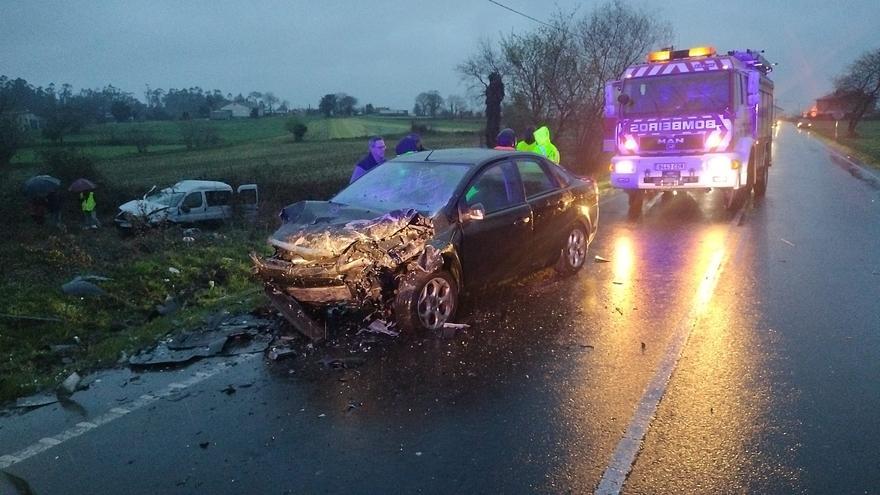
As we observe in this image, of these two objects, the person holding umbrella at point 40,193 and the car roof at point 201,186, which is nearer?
the person holding umbrella at point 40,193

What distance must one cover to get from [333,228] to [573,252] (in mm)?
3495

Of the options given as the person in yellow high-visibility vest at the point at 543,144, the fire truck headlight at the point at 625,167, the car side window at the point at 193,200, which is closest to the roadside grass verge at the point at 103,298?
the person in yellow high-visibility vest at the point at 543,144

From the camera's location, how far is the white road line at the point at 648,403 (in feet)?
11.1

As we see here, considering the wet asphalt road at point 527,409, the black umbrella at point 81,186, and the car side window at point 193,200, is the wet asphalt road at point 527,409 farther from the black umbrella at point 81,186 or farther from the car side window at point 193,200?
the black umbrella at point 81,186

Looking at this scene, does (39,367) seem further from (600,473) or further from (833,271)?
(833,271)

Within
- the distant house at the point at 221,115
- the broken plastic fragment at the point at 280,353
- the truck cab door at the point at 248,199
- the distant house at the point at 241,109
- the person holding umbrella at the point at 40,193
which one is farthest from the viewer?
the distant house at the point at 241,109

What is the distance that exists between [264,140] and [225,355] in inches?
2415

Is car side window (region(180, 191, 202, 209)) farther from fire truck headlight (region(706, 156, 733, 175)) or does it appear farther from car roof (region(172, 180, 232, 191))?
fire truck headlight (region(706, 156, 733, 175))

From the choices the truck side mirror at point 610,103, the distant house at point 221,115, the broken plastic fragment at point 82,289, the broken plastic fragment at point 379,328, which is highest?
the distant house at point 221,115

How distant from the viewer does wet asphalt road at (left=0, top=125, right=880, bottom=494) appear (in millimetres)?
3443

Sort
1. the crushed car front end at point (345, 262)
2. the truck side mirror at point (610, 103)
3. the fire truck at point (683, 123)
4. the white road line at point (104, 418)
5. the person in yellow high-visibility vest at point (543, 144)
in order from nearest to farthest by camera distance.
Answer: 1. the white road line at point (104, 418)
2. the crushed car front end at point (345, 262)
3. the person in yellow high-visibility vest at point (543, 144)
4. the fire truck at point (683, 123)
5. the truck side mirror at point (610, 103)

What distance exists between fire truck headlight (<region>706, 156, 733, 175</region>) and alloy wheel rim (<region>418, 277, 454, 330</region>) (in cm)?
719

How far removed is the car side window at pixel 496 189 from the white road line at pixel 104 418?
2.57 m

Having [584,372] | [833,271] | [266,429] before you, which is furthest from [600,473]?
[833,271]
